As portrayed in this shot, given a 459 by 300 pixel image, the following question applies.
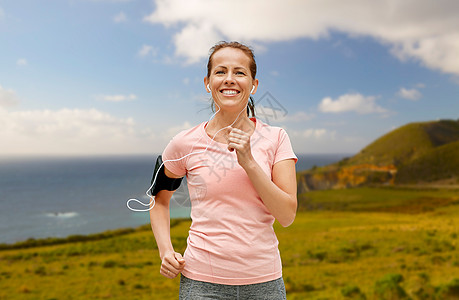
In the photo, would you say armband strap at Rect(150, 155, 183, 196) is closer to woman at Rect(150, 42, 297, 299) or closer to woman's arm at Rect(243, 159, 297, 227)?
woman at Rect(150, 42, 297, 299)

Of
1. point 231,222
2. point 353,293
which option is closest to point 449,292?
point 353,293

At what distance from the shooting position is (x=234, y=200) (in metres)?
1.70

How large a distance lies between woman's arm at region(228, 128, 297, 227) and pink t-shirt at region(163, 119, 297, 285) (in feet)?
0.19

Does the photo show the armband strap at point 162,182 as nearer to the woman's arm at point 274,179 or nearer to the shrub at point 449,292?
the woman's arm at point 274,179

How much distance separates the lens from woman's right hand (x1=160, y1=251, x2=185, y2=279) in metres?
1.74

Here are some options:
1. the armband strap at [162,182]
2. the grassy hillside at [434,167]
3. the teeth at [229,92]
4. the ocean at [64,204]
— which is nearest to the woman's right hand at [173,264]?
the armband strap at [162,182]

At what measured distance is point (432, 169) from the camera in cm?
4153

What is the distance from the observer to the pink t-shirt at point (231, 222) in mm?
1685

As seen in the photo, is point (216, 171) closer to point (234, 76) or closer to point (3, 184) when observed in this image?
point (234, 76)

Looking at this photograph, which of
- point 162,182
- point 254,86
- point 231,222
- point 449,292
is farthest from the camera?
point 449,292

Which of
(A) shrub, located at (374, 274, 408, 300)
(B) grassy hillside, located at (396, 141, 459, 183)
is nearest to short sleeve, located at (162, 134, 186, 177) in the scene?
(A) shrub, located at (374, 274, 408, 300)

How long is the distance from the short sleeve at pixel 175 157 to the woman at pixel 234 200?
6cm

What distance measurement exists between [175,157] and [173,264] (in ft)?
1.80

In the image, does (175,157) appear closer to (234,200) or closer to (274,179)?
(234,200)
